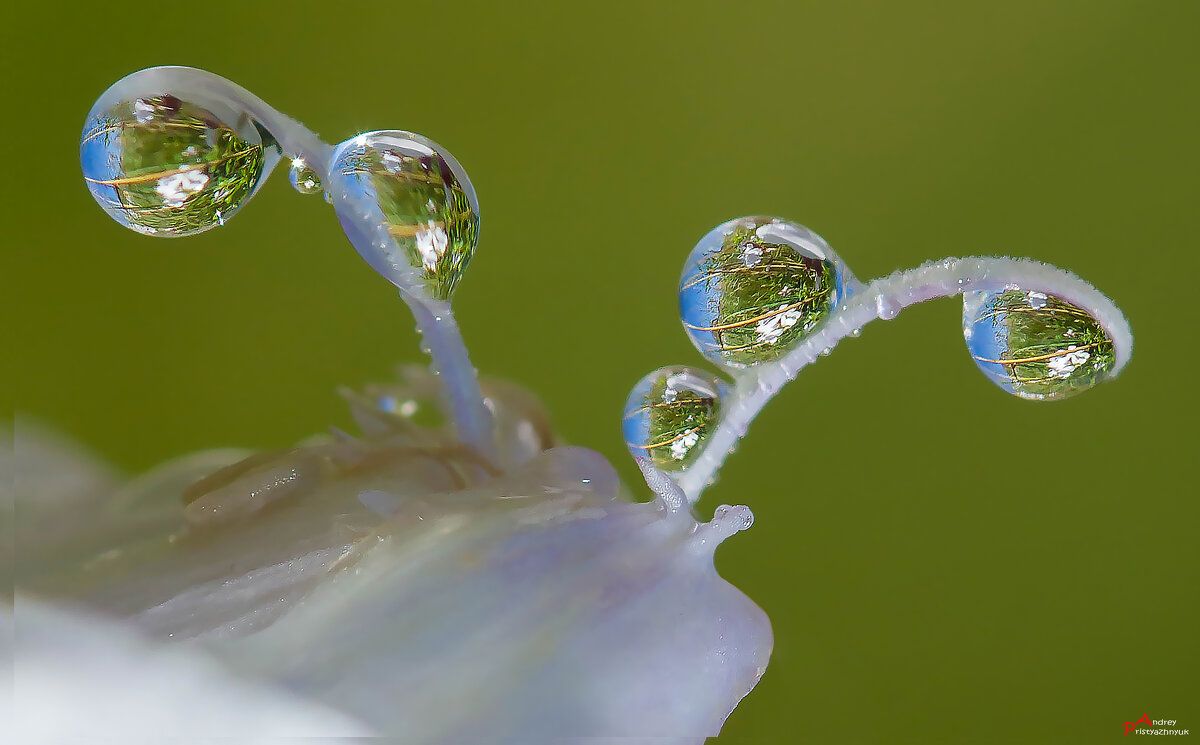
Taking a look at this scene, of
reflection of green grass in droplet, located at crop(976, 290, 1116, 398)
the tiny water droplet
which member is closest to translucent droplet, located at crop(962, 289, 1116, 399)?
reflection of green grass in droplet, located at crop(976, 290, 1116, 398)

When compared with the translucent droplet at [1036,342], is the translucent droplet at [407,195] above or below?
above

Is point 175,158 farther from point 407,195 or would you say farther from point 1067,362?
point 1067,362

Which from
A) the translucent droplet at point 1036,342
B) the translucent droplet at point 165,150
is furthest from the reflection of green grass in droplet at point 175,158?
the translucent droplet at point 1036,342

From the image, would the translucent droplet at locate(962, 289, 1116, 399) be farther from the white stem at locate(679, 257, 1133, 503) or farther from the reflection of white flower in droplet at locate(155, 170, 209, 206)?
the reflection of white flower in droplet at locate(155, 170, 209, 206)

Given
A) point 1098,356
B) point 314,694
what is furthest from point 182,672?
point 1098,356

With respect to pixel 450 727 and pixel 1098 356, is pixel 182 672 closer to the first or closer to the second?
pixel 450 727

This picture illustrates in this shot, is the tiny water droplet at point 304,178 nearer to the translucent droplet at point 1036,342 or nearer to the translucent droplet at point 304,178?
the translucent droplet at point 304,178

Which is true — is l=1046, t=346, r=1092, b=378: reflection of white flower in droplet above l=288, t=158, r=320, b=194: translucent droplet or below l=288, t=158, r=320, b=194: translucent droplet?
below
